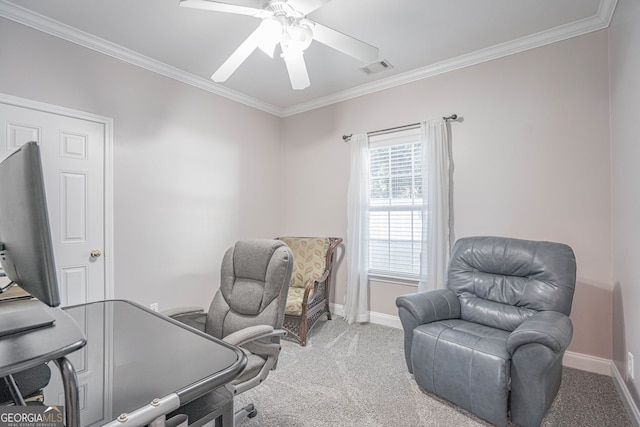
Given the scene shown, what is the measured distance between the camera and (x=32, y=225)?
645 millimetres

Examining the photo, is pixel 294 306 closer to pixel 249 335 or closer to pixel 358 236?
pixel 358 236

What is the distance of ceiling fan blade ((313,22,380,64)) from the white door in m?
2.10

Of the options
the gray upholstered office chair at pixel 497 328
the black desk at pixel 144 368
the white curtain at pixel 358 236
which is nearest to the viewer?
the black desk at pixel 144 368

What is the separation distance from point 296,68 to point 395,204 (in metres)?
1.95

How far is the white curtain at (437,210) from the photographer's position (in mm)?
3045

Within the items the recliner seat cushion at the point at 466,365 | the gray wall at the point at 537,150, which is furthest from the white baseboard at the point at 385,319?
the recliner seat cushion at the point at 466,365

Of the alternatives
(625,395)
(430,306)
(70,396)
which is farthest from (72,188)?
(625,395)

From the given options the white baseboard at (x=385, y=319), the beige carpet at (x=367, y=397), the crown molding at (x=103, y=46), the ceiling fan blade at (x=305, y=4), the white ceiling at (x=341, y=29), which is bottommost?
the beige carpet at (x=367, y=397)

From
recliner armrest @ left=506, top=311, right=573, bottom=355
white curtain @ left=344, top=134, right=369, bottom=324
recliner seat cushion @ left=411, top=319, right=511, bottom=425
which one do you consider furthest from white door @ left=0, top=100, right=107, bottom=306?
recliner armrest @ left=506, top=311, right=573, bottom=355

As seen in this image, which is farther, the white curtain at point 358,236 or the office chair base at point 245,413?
the white curtain at point 358,236

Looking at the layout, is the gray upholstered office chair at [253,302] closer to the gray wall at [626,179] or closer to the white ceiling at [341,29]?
the white ceiling at [341,29]

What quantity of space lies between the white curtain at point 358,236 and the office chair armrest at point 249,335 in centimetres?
207

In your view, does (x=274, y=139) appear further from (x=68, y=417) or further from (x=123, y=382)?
(x=68, y=417)

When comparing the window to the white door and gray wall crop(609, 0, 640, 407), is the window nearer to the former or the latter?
gray wall crop(609, 0, 640, 407)
